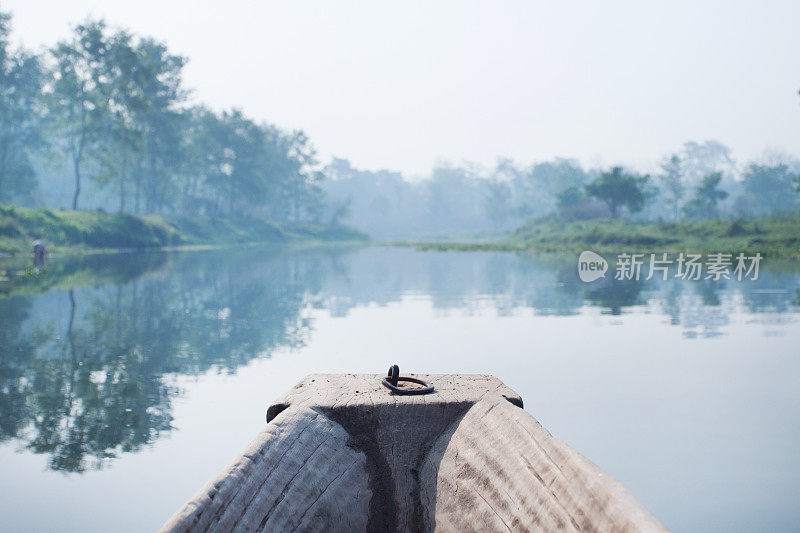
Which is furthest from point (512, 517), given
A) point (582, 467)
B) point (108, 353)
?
point (108, 353)

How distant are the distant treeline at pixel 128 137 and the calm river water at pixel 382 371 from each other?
24427 millimetres

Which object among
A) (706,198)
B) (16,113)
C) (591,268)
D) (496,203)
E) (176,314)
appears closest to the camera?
(176,314)

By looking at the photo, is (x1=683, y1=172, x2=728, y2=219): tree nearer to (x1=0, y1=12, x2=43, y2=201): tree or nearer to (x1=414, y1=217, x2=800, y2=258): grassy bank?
(x1=414, y1=217, x2=800, y2=258): grassy bank

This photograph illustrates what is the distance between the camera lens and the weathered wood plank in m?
1.83

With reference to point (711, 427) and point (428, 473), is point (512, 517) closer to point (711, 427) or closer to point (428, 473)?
point (428, 473)

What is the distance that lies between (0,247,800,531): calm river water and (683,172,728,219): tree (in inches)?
1420

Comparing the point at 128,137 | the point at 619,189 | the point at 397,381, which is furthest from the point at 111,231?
the point at 397,381

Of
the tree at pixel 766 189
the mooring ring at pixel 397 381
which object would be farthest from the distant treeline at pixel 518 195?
A: the mooring ring at pixel 397 381

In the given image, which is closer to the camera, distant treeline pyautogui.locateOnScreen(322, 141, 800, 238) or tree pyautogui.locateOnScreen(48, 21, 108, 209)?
tree pyautogui.locateOnScreen(48, 21, 108, 209)

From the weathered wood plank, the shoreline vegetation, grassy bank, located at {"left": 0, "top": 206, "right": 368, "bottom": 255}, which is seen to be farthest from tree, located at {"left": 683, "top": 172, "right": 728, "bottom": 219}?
the weathered wood plank

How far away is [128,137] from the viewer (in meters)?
35.6

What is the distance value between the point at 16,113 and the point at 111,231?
53.4ft

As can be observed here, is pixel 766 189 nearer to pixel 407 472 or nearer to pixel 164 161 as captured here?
pixel 164 161

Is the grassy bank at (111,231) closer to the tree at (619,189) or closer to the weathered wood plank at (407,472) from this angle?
the weathered wood plank at (407,472)
